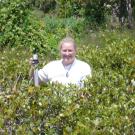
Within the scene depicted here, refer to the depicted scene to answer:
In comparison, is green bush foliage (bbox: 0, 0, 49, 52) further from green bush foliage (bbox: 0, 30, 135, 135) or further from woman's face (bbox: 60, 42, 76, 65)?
green bush foliage (bbox: 0, 30, 135, 135)

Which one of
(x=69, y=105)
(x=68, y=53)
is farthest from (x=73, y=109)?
(x=68, y=53)

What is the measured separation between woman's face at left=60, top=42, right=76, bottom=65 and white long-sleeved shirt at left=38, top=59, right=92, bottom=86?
0.05 m

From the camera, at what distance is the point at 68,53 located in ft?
19.1

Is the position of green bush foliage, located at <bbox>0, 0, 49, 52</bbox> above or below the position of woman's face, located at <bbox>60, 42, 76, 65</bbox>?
below

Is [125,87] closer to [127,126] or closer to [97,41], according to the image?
[127,126]

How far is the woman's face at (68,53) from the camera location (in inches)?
229

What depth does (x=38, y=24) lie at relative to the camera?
1318 centimetres

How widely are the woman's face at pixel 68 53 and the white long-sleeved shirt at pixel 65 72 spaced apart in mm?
49

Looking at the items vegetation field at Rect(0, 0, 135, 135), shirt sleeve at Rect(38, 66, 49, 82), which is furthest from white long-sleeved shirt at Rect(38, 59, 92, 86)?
vegetation field at Rect(0, 0, 135, 135)

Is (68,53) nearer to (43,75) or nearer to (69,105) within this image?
(43,75)

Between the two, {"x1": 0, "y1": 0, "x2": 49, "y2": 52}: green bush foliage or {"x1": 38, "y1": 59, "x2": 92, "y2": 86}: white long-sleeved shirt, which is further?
{"x1": 0, "y1": 0, "x2": 49, "y2": 52}: green bush foliage

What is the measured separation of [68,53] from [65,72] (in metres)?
0.20

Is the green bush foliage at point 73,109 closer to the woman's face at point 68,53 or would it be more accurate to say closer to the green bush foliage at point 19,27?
the woman's face at point 68,53

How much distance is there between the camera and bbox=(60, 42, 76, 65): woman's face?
229 inches
